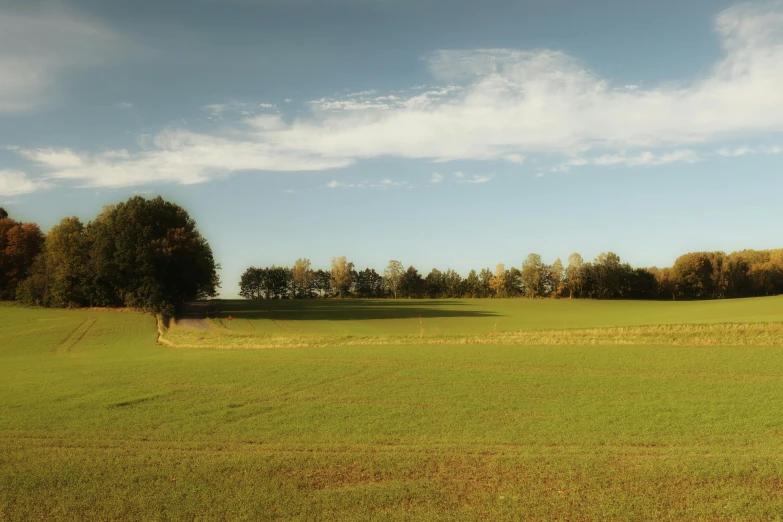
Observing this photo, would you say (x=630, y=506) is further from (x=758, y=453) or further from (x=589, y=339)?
(x=589, y=339)

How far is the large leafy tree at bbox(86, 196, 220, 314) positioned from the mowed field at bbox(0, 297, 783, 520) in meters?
28.2

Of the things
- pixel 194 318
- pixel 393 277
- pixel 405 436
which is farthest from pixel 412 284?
pixel 405 436

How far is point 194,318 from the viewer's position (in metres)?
58.0

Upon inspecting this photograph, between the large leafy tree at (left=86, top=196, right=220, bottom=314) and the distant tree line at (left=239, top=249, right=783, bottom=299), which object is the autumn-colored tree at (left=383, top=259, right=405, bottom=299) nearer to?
the distant tree line at (left=239, top=249, right=783, bottom=299)

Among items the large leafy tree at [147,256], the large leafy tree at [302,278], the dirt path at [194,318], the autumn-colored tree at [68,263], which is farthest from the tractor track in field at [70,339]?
the large leafy tree at [302,278]

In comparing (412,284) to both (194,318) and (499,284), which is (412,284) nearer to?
(499,284)

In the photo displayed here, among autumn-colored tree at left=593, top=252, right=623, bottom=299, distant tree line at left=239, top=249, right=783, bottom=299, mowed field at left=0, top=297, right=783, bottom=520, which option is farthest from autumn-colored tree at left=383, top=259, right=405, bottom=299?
mowed field at left=0, top=297, right=783, bottom=520

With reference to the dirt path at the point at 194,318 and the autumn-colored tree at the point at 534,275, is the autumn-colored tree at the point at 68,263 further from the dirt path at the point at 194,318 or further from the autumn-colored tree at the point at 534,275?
the autumn-colored tree at the point at 534,275

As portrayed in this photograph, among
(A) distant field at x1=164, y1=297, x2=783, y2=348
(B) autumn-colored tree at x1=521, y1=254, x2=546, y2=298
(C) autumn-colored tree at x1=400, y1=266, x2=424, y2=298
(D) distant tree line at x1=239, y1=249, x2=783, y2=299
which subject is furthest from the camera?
(C) autumn-colored tree at x1=400, y1=266, x2=424, y2=298

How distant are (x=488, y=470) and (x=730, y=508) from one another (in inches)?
163

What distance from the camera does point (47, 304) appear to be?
65.5 meters

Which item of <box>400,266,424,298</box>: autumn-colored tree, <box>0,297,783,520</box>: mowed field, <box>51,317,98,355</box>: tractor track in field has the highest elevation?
<box>400,266,424,298</box>: autumn-colored tree

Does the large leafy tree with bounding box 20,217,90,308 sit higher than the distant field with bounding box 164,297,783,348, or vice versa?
the large leafy tree with bounding box 20,217,90,308

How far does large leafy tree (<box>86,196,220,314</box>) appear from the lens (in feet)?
181
